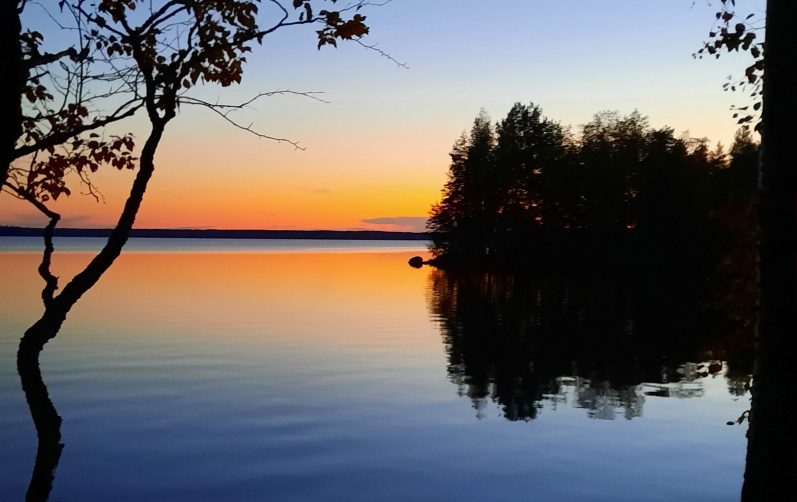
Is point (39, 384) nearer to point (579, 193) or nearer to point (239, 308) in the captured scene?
point (239, 308)

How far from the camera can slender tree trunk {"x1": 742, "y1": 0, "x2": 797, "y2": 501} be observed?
6340mm

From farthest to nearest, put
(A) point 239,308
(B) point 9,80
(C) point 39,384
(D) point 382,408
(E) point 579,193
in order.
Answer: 1. (E) point 579,193
2. (A) point 239,308
3. (D) point 382,408
4. (C) point 39,384
5. (B) point 9,80

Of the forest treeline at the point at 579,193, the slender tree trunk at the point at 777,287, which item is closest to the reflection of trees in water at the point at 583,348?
the slender tree trunk at the point at 777,287

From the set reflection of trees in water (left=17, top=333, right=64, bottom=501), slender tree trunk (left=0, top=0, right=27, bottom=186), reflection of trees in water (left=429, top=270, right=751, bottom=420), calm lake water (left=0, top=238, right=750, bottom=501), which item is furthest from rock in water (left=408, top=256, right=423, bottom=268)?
slender tree trunk (left=0, top=0, right=27, bottom=186)

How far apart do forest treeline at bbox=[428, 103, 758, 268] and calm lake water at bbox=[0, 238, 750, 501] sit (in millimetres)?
52190

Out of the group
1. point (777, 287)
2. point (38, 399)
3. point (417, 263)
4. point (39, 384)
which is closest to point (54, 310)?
point (39, 384)

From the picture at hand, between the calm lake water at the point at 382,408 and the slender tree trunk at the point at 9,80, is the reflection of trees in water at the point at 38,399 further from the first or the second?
the calm lake water at the point at 382,408

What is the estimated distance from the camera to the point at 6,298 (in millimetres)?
49000

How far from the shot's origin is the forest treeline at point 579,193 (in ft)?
299

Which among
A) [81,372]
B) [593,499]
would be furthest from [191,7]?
[81,372]

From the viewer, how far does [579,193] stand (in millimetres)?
97875

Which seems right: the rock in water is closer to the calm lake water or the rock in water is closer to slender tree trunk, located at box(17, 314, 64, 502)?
the calm lake water

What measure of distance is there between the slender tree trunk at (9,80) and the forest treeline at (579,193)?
285 feet

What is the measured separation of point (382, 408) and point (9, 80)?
15.7 meters
